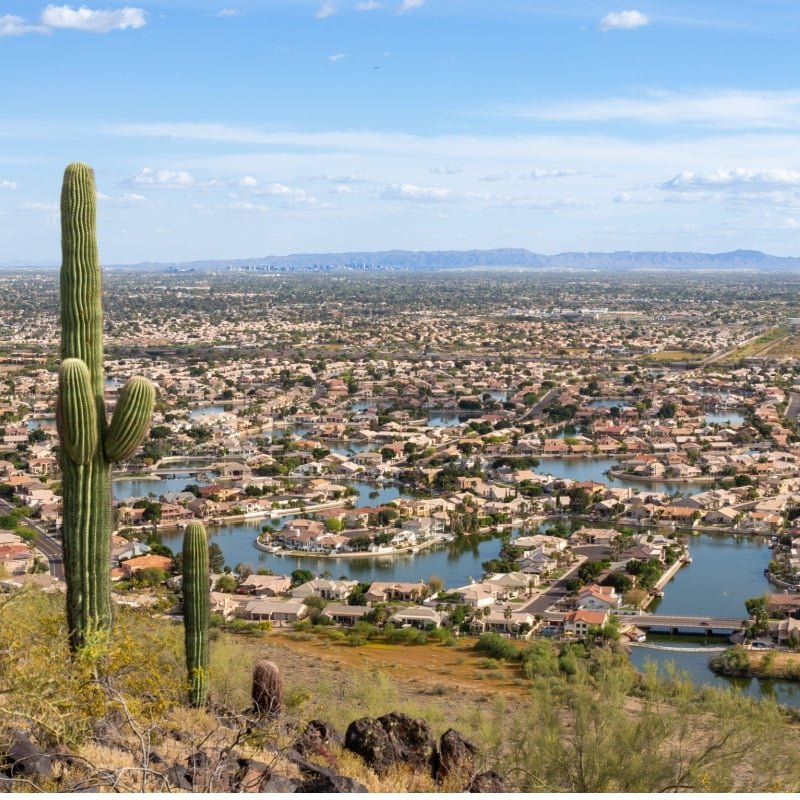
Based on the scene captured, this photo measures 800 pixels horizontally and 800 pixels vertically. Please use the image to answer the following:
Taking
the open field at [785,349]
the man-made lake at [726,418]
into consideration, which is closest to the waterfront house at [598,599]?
the man-made lake at [726,418]

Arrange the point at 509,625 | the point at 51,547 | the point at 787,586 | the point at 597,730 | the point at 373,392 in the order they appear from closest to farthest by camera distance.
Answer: the point at 597,730, the point at 509,625, the point at 787,586, the point at 51,547, the point at 373,392

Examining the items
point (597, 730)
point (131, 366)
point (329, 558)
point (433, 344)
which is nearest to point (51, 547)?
point (329, 558)

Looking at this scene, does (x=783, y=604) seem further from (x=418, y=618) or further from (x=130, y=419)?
(x=130, y=419)

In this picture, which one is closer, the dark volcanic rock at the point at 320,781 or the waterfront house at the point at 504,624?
the dark volcanic rock at the point at 320,781

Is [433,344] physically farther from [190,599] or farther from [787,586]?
[190,599]

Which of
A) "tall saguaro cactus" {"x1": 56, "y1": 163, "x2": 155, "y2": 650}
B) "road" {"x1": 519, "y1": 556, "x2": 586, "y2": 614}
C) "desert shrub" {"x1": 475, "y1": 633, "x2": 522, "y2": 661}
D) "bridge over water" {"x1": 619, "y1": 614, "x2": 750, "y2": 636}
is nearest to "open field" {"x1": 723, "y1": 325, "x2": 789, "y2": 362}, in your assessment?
"road" {"x1": 519, "y1": 556, "x2": 586, "y2": 614}

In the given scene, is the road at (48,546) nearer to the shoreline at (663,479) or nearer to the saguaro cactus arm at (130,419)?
the saguaro cactus arm at (130,419)

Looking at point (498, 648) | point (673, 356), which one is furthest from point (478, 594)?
point (673, 356)

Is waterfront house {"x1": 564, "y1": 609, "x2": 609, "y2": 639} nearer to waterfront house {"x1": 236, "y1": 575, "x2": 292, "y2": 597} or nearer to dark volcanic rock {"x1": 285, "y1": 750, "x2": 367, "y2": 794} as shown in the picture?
waterfront house {"x1": 236, "y1": 575, "x2": 292, "y2": 597}
